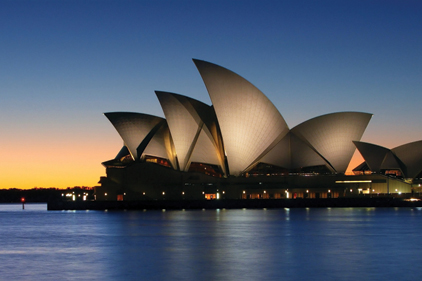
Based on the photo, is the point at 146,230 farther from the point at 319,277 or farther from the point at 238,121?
the point at 238,121

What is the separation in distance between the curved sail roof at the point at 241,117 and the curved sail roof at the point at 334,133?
307cm

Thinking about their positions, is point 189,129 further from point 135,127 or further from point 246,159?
point 246,159

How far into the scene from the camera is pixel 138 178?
70.9 m

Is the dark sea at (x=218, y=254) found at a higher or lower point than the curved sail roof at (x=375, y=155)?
lower

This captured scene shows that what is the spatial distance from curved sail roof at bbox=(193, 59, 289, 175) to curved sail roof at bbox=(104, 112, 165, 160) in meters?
10.5

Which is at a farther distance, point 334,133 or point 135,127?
point 135,127

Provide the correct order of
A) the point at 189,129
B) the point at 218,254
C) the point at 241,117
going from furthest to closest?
the point at 189,129 → the point at 241,117 → the point at 218,254

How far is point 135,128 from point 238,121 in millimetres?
14654

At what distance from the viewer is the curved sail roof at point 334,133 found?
222 feet

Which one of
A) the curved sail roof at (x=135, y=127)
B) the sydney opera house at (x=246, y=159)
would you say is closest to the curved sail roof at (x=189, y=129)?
the sydney opera house at (x=246, y=159)

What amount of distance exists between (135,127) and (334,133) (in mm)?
24418

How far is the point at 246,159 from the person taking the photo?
222 ft

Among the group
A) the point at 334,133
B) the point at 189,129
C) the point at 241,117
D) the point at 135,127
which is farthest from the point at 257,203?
the point at 135,127

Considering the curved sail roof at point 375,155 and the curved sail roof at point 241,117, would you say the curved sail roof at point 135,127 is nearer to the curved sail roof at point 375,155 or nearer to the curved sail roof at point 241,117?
the curved sail roof at point 241,117
